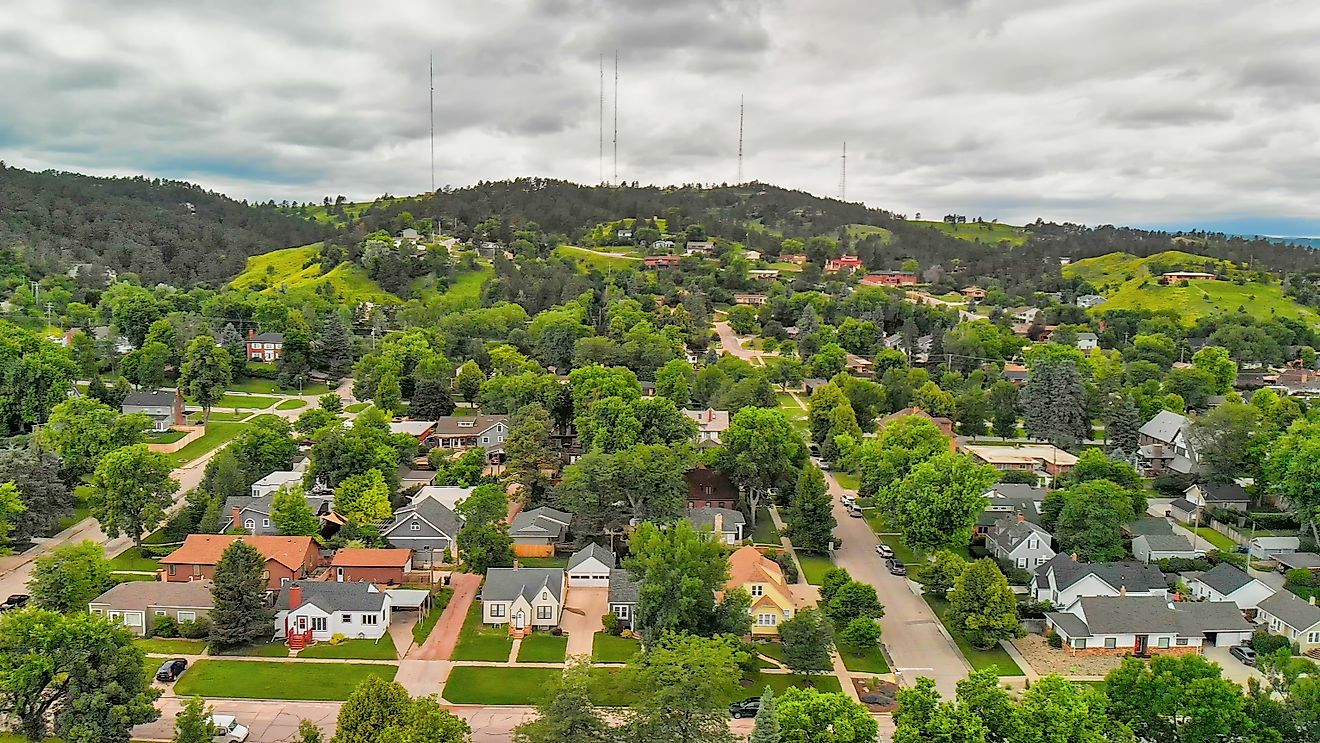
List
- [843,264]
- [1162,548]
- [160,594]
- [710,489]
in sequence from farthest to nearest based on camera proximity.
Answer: [843,264] < [710,489] < [1162,548] < [160,594]

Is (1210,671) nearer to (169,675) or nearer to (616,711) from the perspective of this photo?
Result: (616,711)

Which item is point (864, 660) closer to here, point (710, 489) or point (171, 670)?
point (710, 489)

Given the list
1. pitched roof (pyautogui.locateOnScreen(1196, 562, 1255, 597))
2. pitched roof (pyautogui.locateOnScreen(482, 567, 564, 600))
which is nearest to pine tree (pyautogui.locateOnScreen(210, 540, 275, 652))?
pitched roof (pyautogui.locateOnScreen(482, 567, 564, 600))

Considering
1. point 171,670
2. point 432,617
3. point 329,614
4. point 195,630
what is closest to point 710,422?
point 432,617

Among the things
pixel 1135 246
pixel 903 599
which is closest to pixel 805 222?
pixel 1135 246

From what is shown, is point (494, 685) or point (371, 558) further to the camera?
point (371, 558)

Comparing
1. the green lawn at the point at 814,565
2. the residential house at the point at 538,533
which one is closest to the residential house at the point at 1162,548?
the green lawn at the point at 814,565
